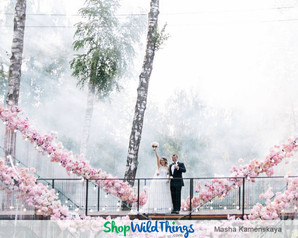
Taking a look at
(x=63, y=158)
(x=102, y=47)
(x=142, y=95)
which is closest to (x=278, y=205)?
(x=142, y=95)

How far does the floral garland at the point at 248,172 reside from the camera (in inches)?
512

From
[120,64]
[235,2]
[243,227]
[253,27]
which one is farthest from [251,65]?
[243,227]

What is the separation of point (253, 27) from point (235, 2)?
3.65m

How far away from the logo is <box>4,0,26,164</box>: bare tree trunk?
14.4 ft

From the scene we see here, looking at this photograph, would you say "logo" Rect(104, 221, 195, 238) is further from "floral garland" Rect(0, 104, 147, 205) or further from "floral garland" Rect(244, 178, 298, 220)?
"floral garland" Rect(0, 104, 147, 205)

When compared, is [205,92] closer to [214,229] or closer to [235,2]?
[235,2]

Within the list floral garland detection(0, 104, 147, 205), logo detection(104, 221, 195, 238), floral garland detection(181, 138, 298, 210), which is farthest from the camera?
floral garland detection(0, 104, 147, 205)

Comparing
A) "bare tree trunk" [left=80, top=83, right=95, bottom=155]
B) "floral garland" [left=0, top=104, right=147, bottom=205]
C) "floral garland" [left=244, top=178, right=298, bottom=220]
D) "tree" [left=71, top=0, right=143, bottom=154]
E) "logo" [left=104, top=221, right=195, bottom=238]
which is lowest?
"logo" [left=104, top=221, right=195, bottom=238]

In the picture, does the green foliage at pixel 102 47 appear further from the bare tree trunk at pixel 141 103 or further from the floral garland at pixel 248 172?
the floral garland at pixel 248 172

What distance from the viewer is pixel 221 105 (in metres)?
34.9

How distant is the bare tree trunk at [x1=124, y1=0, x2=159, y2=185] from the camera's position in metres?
14.5

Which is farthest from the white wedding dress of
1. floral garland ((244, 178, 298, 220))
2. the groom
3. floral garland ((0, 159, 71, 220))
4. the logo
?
floral garland ((244, 178, 298, 220))

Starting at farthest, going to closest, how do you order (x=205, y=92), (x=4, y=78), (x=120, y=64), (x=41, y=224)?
(x=205, y=92) < (x=4, y=78) < (x=120, y=64) < (x=41, y=224)

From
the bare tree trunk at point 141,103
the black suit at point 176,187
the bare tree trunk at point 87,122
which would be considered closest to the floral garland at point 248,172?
the black suit at point 176,187
